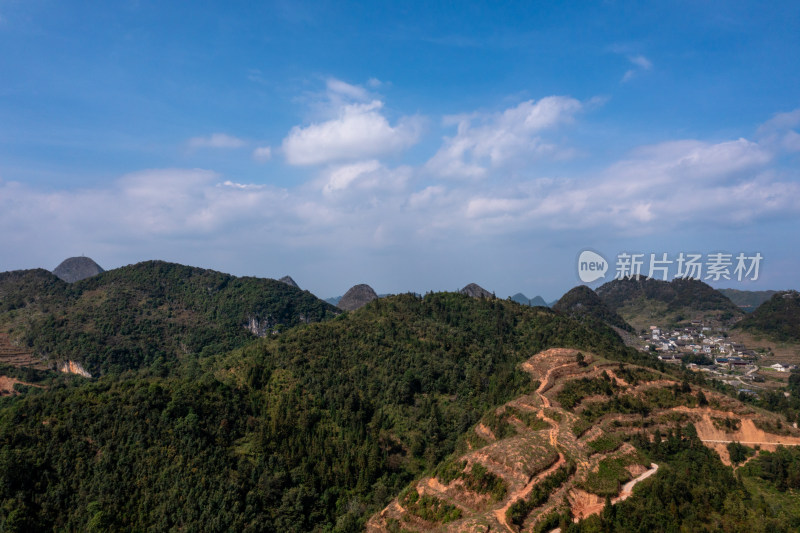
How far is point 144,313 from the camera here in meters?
121

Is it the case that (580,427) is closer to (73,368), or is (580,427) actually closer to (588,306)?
(73,368)

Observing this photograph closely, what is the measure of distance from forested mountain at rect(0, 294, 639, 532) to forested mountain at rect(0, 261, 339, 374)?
3294 cm

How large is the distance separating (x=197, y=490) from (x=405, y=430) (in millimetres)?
25685

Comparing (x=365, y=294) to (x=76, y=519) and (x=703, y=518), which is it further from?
(x=703, y=518)

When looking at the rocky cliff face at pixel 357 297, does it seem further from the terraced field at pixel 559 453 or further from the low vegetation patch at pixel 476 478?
the low vegetation patch at pixel 476 478

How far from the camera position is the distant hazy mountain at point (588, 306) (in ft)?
464

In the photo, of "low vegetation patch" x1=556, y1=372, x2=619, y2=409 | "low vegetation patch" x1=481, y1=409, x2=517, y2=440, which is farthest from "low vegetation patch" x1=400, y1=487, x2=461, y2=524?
"low vegetation patch" x1=556, y1=372, x2=619, y2=409

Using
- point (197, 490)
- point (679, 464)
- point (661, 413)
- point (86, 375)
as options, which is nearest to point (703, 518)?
point (679, 464)

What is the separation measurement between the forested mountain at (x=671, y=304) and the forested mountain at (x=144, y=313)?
5156 inches

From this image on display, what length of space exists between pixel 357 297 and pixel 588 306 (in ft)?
314

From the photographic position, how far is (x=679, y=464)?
1447 inches

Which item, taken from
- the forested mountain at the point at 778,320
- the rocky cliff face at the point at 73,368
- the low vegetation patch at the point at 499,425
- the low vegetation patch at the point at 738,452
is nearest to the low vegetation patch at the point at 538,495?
the low vegetation patch at the point at 499,425

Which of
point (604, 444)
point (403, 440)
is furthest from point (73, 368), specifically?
point (604, 444)

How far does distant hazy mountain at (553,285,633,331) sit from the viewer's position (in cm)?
14150
